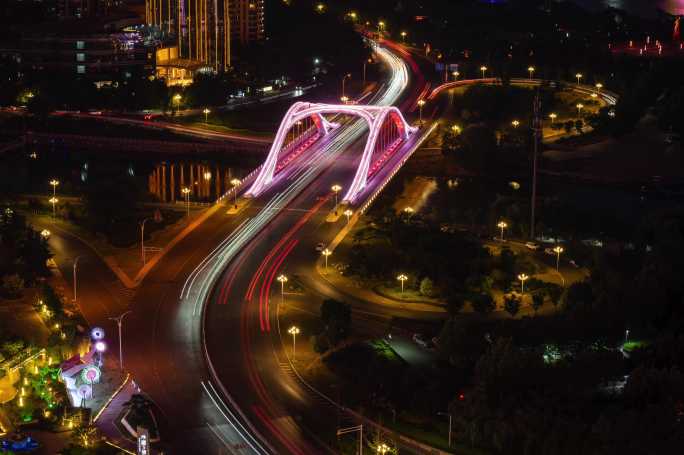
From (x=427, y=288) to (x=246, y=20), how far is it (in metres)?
67.4

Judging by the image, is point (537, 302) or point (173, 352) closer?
point (173, 352)

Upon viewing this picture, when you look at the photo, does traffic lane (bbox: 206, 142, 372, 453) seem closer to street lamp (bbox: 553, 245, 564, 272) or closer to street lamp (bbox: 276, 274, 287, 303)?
street lamp (bbox: 276, 274, 287, 303)

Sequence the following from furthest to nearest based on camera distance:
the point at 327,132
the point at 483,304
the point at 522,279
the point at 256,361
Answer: the point at 327,132 < the point at 522,279 < the point at 483,304 < the point at 256,361

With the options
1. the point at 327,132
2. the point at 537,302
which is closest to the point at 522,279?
the point at 537,302

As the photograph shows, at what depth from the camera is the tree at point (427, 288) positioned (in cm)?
5272

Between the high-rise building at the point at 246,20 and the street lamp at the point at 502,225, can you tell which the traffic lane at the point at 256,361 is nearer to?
the street lamp at the point at 502,225

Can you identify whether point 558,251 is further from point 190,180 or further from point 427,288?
point 190,180

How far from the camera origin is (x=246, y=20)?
115375mm

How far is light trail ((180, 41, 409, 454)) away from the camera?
41.1m

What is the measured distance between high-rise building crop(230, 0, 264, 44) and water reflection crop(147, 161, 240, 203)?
3161 cm

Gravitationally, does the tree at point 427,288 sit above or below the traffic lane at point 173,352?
above

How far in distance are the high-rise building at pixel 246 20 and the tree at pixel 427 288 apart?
65.2 metres

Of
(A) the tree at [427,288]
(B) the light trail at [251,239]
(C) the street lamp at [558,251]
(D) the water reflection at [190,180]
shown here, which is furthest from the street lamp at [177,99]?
(A) the tree at [427,288]

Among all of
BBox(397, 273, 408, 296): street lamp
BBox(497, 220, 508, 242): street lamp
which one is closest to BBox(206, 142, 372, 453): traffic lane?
BBox(397, 273, 408, 296): street lamp
